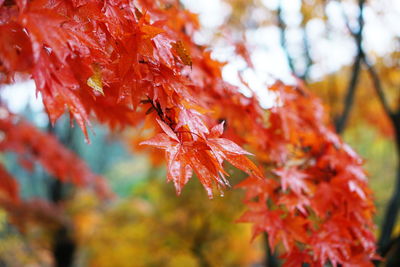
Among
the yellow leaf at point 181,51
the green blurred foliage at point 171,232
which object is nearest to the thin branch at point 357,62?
the green blurred foliage at point 171,232

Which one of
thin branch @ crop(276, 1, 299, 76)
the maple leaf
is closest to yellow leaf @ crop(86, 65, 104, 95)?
the maple leaf

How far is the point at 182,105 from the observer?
3.41 ft

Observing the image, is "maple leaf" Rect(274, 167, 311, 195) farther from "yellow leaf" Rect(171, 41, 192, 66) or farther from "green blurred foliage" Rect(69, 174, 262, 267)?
"green blurred foliage" Rect(69, 174, 262, 267)

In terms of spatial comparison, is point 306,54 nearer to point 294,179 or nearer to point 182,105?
point 294,179

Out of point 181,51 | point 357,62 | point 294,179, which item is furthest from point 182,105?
point 357,62

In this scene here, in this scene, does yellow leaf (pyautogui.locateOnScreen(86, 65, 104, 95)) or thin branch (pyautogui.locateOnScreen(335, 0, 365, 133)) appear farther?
thin branch (pyautogui.locateOnScreen(335, 0, 365, 133))

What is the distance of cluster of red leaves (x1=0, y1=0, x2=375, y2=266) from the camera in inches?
33.5

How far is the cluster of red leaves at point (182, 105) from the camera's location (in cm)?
85

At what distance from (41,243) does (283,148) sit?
5.88 meters

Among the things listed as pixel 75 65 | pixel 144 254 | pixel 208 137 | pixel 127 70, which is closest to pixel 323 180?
pixel 208 137

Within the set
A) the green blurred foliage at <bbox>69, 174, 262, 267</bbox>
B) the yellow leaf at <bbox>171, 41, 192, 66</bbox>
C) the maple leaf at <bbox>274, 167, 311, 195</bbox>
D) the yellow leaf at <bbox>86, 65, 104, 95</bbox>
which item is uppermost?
the yellow leaf at <bbox>171, 41, 192, 66</bbox>

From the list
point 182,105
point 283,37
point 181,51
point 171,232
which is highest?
point 283,37

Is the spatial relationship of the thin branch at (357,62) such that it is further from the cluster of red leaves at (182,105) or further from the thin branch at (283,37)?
the cluster of red leaves at (182,105)

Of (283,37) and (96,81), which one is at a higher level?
(283,37)
